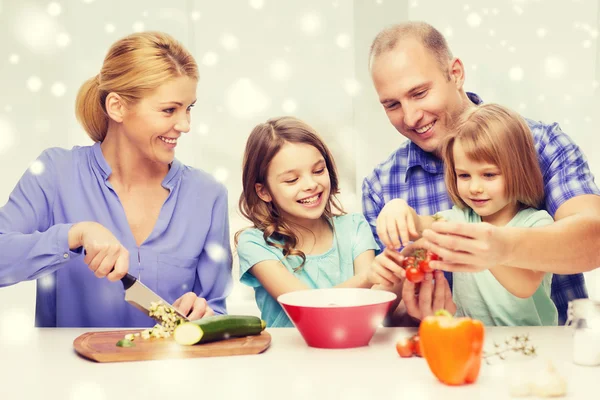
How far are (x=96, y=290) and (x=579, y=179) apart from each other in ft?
4.65

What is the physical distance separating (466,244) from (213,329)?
56 centimetres

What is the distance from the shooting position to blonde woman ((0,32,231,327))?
78.0 inches

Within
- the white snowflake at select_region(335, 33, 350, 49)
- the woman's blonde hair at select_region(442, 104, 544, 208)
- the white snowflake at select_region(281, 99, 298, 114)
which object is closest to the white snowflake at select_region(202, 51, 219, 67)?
the white snowflake at select_region(281, 99, 298, 114)

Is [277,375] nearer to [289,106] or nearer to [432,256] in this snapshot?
[432,256]

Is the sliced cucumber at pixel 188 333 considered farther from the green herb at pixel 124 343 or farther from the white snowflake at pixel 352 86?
the white snowflake at pixel 352 86

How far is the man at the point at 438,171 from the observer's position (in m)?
1.62

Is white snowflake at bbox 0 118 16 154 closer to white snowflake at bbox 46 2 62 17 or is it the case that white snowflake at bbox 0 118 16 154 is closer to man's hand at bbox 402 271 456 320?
white snowflake at bbox 46 2 62 17

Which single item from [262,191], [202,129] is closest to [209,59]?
[202,129]

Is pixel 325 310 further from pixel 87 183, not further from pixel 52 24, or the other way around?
pixel 52 24

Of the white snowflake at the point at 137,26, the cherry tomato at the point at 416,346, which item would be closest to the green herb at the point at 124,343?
the cherry tomato at the point at 416,346

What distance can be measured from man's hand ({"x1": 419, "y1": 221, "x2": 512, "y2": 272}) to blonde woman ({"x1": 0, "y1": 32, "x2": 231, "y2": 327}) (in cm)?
88

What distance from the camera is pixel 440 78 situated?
218cm

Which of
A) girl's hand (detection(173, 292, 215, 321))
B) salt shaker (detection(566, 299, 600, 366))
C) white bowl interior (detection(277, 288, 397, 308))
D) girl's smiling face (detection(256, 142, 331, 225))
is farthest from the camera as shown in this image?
girl's smiling face (detection(256, 142, 331, 225))

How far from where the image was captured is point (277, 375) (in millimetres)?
1290
